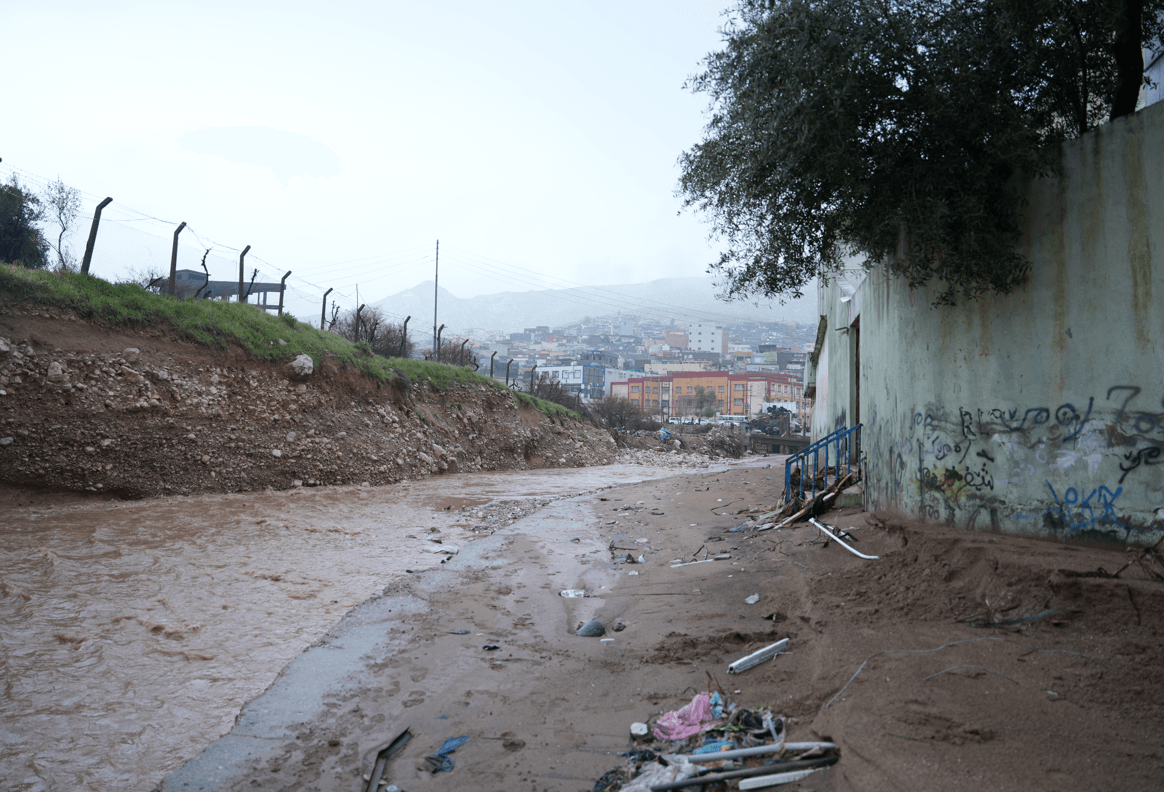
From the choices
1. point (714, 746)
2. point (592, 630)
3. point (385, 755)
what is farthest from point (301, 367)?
point (714, 746)

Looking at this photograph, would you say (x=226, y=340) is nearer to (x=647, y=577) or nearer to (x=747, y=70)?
(x=647, y=577)

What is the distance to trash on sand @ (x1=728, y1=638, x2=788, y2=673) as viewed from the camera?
4.76m

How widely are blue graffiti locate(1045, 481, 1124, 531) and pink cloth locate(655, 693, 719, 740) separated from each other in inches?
164

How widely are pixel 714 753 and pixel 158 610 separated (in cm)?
608

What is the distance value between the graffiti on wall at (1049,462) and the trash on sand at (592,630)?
4024 millimetres

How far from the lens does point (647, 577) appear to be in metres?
8.09

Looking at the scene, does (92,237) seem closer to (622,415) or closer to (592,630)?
(592,630)

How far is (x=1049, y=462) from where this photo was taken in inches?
243

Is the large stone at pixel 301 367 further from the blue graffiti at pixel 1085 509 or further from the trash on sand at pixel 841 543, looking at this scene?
the blue graffiti at pixel 1085 509

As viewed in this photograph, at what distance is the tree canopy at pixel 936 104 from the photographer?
6.14 m

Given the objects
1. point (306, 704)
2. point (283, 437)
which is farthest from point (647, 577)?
point (283, 437)

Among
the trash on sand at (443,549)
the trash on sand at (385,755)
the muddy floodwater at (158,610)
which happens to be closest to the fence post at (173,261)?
the muddy floodwater at (158,610)

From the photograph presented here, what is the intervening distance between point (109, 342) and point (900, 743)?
17.3m

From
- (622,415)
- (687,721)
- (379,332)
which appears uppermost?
(379,332)
